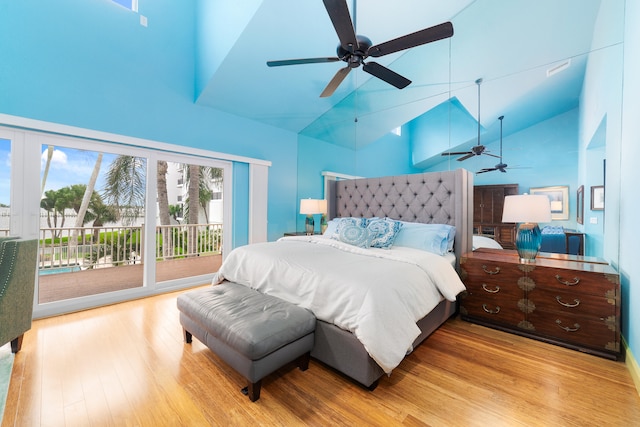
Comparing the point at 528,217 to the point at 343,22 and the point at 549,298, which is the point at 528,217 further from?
the point at 343,22

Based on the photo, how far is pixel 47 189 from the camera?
9.62 feet

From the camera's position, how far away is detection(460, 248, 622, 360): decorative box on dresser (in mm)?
1924

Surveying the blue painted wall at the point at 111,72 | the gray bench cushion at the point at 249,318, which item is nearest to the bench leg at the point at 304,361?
the gray bench cushion at the point at 249,318

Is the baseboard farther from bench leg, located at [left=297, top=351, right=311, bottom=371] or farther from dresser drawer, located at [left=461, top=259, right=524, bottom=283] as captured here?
bench leg, located at [left=297, top=351, right=311, bottom=371]

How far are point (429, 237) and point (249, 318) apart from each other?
1.93 m

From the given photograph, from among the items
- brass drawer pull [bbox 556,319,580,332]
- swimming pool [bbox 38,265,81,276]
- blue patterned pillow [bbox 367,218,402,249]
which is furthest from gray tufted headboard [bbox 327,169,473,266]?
swimming pool [bbox 38,265,81,276]

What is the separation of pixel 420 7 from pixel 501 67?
1164mm

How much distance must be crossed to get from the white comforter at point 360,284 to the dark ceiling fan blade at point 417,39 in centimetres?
169

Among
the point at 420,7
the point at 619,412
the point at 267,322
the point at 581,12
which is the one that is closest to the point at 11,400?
the point at 267,322

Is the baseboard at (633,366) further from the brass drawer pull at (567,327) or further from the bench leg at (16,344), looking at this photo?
the bench leg at (16,344)

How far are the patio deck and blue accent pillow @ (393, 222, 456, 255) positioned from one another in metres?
3.29

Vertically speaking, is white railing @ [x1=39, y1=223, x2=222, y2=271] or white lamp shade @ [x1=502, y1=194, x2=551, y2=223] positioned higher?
white lamp shade @ [x1=502, y1=194, x2=551, y2=223]

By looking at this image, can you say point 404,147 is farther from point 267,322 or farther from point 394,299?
point 267,322

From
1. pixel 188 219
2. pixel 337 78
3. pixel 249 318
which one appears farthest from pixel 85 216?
pixel 337 78
